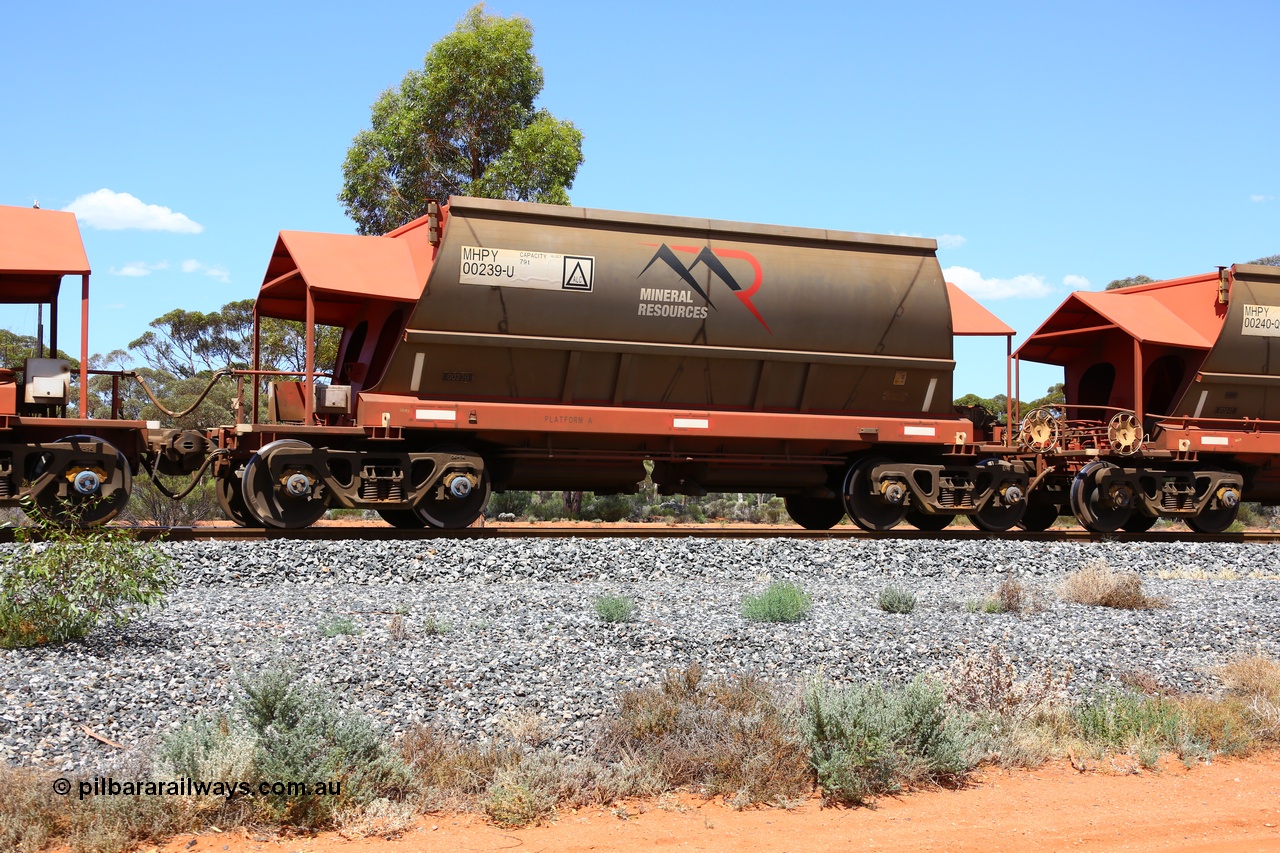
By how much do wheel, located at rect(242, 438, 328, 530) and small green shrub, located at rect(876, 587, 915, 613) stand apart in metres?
6.43

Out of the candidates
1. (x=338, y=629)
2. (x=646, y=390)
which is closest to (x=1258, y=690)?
(x=338, y=629)

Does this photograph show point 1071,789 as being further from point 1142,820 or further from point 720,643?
point 720,643

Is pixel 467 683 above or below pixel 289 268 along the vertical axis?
below

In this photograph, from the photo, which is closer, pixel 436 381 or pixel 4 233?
pixel 4 233

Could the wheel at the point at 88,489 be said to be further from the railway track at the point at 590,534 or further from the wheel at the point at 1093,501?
the wheel at the point at 1093,501

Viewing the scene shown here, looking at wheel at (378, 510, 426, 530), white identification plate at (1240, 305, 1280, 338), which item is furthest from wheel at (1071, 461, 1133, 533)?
wheel at (378, 510, 426, 530)

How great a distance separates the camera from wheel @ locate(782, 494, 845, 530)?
16.6 m

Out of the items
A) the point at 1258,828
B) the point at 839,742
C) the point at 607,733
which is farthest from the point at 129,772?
the point at 1258,828

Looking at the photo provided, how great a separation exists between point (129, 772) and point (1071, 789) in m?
4.67

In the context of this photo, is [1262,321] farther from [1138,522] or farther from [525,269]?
[525,269]

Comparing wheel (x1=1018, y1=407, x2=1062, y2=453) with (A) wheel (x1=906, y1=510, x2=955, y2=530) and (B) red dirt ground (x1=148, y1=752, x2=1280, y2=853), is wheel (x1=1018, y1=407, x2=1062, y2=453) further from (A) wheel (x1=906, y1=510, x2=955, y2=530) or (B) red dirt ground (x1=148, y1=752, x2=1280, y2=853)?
(B) red dirt ground (x1=148, y1=752, x2=1280, y2=853)

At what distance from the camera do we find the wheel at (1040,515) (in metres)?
17.4

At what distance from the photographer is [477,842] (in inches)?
191

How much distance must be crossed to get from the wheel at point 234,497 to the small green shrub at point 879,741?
29.1 ft
